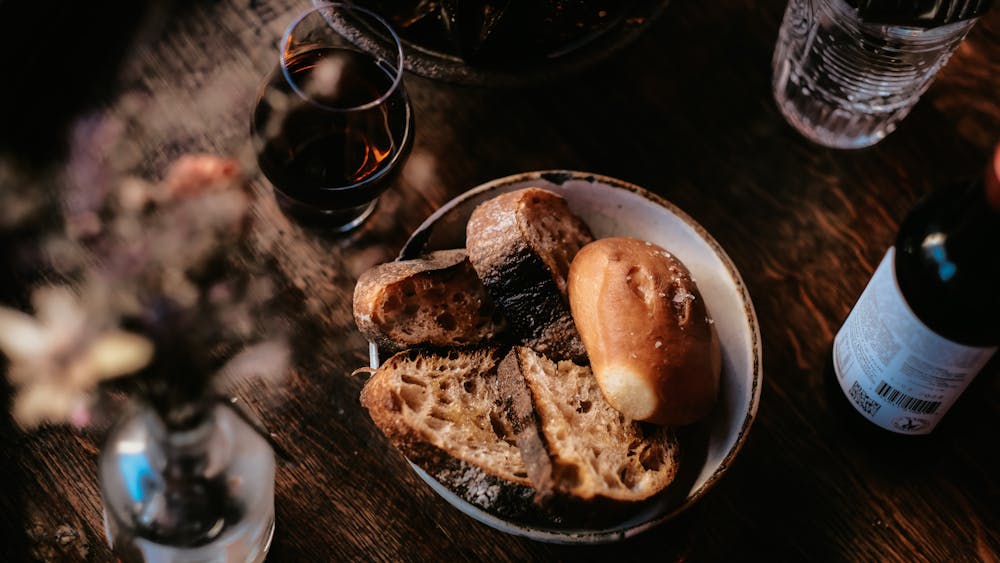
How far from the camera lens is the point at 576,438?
2.77 ft

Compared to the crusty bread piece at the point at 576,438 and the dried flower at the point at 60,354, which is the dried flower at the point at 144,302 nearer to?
the dried flower at the point at 60,354

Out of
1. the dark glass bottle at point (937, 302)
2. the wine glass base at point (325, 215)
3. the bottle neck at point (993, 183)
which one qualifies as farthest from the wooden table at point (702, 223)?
the bottle neck at point (993, 183)

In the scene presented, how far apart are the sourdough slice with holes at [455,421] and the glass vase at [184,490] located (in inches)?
5.7

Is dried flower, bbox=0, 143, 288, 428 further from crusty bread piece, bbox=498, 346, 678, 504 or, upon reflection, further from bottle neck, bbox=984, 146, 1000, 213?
bottle neck, bbox=984, 146, 1000, 213

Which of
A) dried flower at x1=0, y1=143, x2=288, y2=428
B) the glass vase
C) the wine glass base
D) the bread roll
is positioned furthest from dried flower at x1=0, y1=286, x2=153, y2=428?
the bread roll

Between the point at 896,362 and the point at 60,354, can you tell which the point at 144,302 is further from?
the point at 896,362

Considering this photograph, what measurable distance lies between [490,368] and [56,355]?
49 centimetres

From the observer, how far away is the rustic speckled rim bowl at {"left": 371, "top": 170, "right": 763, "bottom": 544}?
83 cm

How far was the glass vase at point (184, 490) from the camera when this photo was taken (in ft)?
2.74

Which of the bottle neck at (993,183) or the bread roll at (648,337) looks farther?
the bread roll at (648,337)

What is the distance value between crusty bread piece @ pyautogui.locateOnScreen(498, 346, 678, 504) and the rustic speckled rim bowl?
0.03 meters

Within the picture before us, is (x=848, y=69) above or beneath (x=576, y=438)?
above

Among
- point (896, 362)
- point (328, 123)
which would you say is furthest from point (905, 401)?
point (328, 123)

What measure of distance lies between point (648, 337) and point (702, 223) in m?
0.27
